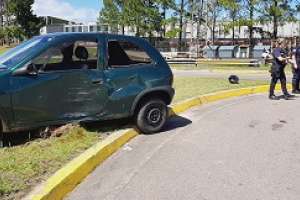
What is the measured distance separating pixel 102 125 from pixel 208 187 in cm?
303

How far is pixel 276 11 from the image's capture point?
114 feet

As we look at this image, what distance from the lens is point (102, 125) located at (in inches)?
312

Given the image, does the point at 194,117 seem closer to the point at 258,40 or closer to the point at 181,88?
the point at 181,88

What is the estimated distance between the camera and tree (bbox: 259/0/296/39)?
115ft

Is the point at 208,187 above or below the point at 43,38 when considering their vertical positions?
below

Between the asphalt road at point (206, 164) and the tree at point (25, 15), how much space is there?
176ft

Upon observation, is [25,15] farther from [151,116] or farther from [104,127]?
[151,116]

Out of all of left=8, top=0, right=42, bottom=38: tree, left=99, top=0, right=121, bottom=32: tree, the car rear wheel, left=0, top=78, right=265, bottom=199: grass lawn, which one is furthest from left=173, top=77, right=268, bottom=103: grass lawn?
left=8, top=0, right=42, bottom=38: tree

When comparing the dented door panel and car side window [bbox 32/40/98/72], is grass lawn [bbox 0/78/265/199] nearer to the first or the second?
the dented door panel

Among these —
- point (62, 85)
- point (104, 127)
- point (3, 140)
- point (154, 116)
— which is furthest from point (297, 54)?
point (3, 140)

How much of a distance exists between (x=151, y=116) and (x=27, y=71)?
7.44ft

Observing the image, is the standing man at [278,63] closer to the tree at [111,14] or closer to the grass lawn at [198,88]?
the grass lawn at [198,88]

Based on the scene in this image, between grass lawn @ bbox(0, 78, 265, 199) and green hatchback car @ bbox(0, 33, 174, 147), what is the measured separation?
0.25m

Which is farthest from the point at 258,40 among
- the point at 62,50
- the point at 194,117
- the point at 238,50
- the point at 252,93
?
the point at 62,50
